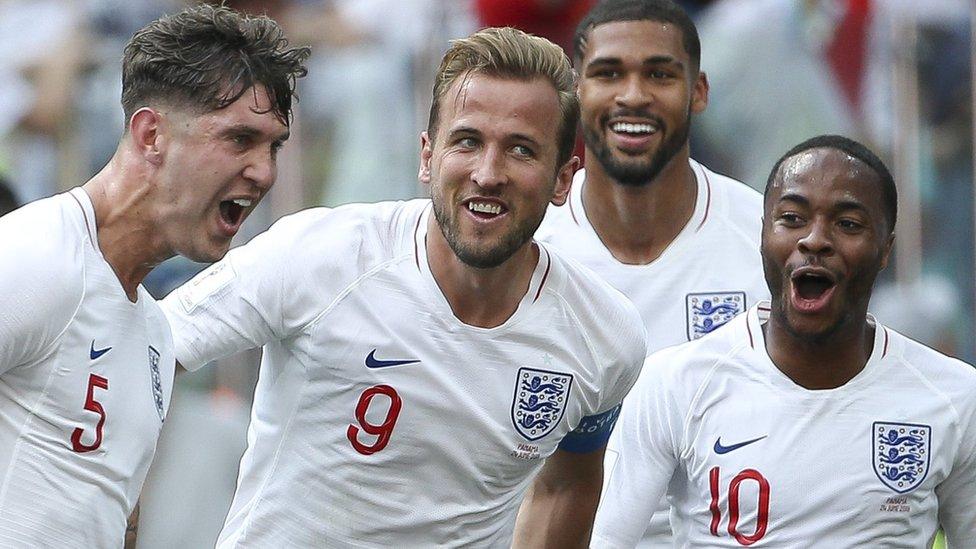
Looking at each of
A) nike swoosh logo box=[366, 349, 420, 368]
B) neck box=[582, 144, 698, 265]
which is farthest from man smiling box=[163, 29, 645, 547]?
neck box=[582, 144, 698, 265]

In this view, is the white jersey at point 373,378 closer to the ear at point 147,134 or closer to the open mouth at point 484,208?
the open mouth at point 484,208

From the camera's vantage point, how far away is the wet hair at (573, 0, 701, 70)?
565 centimetres

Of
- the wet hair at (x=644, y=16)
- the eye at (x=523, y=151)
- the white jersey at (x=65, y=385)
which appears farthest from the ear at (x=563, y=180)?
the wet hair at (x=644, y=16)

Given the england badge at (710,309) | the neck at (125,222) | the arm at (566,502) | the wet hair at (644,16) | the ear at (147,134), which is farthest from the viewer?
the wet hair at (644,16)

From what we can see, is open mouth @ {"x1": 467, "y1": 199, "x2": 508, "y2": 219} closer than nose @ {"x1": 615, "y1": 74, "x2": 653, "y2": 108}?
Yes

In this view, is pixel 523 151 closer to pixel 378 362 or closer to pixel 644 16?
pixel 378 362

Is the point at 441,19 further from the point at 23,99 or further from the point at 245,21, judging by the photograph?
the point at 245,21

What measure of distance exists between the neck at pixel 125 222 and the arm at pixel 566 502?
1436 millimetres

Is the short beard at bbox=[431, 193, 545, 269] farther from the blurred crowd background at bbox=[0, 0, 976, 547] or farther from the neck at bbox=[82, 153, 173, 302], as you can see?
the blurred crowd background at bbox=[0, 0, 976, 547]

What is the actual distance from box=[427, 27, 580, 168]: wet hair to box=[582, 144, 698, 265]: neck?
1.05 meters

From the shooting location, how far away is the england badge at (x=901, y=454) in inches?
168

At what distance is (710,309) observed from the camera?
5207mm

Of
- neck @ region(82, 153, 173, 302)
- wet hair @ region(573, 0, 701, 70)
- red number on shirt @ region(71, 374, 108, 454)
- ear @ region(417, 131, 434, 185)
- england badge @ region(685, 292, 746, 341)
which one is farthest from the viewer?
wet hair @ region(573, 0, 701, 70)

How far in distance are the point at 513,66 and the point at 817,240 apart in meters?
0.91
